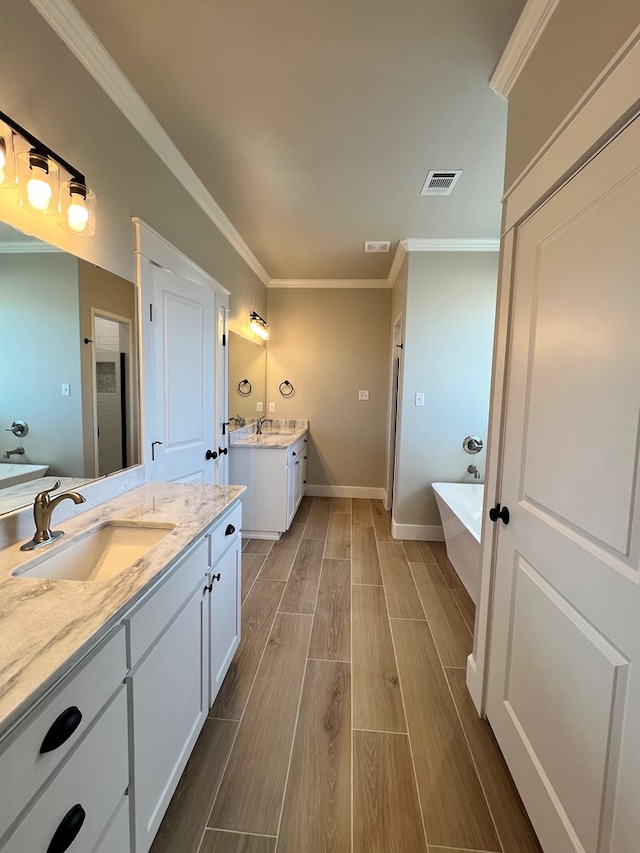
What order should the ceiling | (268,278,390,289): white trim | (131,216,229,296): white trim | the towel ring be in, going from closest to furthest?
the ceiling, (131,216,229,296): white trim, (268,278,390,289): white trim, the towel ring

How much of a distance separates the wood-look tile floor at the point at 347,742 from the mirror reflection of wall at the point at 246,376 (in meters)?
1.66

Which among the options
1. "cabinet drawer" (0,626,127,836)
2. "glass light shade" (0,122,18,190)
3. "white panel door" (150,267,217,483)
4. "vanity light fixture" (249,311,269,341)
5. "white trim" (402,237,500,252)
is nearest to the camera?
"cabinet drawer" (0,626,127,836)

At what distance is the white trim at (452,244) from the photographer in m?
3.10

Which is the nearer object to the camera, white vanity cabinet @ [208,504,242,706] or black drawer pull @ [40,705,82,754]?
black drawer pull @ [40,705,82,754]

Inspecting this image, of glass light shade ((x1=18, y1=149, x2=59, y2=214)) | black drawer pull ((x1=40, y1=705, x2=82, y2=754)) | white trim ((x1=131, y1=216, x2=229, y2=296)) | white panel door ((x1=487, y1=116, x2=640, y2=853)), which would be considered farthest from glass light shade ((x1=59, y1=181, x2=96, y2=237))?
white panel door ((x1=487, y1=116, x2=640, y2=853))

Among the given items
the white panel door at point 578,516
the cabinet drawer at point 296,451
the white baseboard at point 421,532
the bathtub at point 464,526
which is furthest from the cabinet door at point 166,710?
the white baseboard at point 421,532

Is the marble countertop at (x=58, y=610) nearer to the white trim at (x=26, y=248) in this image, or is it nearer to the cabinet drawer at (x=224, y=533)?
the cabinet drawer at (x=224, y=533)

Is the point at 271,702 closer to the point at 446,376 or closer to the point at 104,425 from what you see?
the point at 104,425

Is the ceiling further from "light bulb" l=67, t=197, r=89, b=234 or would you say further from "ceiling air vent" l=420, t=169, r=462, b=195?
"light bulb" l=67, t=197, r=89, b=234

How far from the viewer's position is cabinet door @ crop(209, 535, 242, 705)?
4.86 ft

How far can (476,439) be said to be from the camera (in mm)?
3297

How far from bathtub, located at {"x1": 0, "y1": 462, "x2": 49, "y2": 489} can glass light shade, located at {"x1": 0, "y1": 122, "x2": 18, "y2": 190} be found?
0.83m

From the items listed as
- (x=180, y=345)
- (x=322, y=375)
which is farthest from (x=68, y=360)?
(x=322, y=375)

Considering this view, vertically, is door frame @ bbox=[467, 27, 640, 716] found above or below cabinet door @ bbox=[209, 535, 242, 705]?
above
